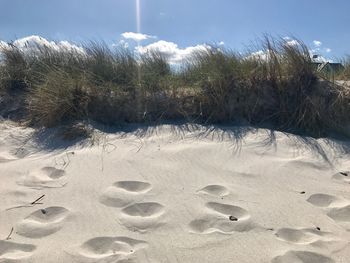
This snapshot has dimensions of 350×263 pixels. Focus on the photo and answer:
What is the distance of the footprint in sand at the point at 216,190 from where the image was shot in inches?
133

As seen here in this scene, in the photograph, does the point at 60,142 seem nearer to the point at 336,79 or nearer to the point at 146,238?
the point at 146,238

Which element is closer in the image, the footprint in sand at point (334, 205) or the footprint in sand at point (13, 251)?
the footprint in sand at point (13, 251)

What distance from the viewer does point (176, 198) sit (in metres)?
3.30

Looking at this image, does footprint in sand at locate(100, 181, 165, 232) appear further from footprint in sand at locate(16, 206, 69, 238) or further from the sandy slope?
footprint in sand at locate(16, 206, 69, 238)

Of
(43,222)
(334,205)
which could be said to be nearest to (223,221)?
(334,205)

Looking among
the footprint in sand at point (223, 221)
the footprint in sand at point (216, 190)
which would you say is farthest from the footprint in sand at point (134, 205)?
the footprint in sand at point (216, 190)

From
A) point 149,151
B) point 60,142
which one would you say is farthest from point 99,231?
point 60,142

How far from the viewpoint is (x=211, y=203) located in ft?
10.5

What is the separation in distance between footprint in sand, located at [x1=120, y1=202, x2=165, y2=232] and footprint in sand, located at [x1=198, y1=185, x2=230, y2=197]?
43cm

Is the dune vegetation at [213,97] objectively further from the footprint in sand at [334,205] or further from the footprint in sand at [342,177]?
the footprint in sand at [334,205]

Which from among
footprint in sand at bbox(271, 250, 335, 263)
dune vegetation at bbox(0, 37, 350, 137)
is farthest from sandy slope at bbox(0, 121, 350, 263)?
dune vegetation at bbox(0, 37, 350, 137)

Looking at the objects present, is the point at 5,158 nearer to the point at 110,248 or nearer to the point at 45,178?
the point at 45,178

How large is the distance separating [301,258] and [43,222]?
66.9 inches

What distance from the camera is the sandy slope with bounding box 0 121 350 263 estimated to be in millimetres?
2654
